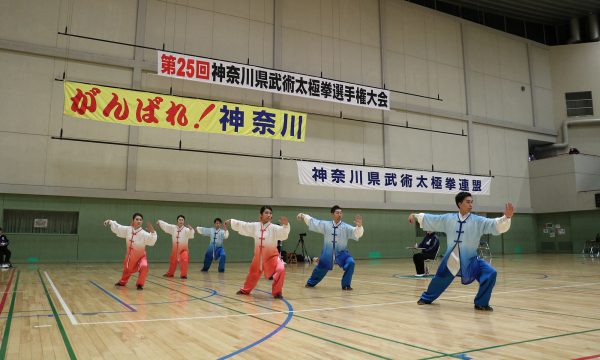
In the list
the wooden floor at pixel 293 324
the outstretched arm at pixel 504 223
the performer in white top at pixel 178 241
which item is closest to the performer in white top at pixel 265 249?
the wooden floor at pixel 293 324

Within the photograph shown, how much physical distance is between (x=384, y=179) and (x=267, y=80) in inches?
259

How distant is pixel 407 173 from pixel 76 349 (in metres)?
17.5

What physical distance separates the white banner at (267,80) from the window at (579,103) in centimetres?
1559

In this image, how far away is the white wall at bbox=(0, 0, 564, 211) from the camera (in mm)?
16766

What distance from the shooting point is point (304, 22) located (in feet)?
71.8

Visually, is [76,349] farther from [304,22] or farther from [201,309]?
[304,22]

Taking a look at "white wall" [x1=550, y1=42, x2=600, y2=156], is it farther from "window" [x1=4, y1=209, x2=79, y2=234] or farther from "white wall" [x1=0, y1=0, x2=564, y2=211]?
"window" [x1=4, y1=209, x2=79, y2=234]

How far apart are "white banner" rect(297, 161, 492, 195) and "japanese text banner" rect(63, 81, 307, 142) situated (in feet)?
5.23

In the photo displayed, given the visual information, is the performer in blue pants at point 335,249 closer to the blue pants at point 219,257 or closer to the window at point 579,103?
the blue pants at point 219,257

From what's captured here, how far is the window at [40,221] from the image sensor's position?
639 inches

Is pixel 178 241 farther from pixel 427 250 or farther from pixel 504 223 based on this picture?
pixel 504 223

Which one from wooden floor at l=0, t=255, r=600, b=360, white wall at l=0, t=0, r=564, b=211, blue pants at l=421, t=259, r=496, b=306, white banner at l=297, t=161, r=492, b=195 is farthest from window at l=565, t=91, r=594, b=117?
blue pants at l=421, t=259, r=496, b=306

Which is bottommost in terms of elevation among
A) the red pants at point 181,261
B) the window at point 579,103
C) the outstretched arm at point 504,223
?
the red pants at point 181,261

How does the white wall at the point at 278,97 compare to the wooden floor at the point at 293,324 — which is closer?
the wooden floor at the point at 293,324
